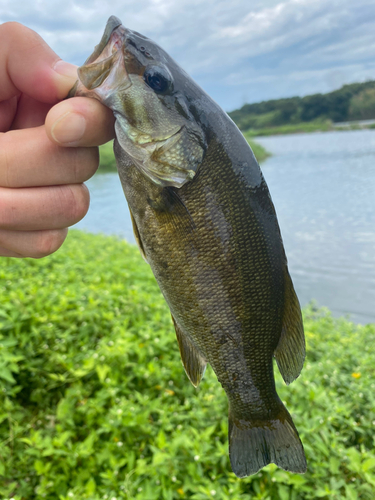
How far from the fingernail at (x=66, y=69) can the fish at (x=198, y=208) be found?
0.09 m

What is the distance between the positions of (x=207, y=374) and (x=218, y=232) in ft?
7.09

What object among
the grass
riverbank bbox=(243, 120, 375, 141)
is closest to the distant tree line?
riverbank bbox=(243, 120, 375, 141)

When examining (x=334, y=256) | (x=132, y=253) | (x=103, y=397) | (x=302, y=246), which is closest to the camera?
(x=103, y=397)

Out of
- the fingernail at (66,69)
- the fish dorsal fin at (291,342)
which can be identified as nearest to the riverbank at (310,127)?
the fingernail at (66,69)

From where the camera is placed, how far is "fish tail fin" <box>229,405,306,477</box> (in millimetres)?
1438

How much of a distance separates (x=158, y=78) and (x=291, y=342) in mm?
1132

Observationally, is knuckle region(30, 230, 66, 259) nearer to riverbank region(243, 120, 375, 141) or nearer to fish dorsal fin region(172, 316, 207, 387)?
fish dorsal fin region(172, 316, 207, 387)

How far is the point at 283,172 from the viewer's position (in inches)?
958

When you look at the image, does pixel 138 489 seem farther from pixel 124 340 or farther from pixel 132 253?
pixel 132 253

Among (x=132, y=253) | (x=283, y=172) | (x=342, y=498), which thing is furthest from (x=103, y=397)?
(x=283, y=172)

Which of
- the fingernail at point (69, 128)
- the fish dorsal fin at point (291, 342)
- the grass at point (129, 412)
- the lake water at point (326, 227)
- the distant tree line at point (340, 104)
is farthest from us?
the distant tree line at point (340, 104)

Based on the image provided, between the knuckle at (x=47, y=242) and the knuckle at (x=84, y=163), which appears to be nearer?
the knuckle at (x=84, y=163)

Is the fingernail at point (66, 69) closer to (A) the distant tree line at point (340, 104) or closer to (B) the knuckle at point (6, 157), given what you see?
(B) the knuckle at point (6, 157)

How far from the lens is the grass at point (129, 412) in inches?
89.0
